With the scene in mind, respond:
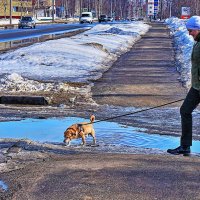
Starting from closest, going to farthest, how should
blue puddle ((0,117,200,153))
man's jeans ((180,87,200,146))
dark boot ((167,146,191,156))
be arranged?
man's jeans ((180,87,200,146)) → dark boot ((167,146,191,156)) → blue puddle ((0,117,200,153))

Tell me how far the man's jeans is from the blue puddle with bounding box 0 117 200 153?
0.95 m

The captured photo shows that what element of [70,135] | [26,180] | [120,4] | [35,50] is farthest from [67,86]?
[120,4]

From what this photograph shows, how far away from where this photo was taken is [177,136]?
9531 millimetres

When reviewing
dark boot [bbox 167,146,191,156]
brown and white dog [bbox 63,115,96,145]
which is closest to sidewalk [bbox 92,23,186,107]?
brown and white dog [bbox 63,115,96,145]

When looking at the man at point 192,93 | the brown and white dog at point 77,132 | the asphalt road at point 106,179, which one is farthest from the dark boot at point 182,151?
the brown and white dog at point 77,132

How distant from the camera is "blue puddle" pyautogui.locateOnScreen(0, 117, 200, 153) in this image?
905 cm

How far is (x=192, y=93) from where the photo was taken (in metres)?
7.43

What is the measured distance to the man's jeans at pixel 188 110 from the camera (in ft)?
24.4

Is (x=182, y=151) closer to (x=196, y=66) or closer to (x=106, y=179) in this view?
(x=196, y=66)

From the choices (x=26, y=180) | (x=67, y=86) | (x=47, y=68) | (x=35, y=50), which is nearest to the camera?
(x=26, y=180)

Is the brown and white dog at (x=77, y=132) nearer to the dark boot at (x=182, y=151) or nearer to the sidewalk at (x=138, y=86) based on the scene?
the dark boot at (x=182, y=151)

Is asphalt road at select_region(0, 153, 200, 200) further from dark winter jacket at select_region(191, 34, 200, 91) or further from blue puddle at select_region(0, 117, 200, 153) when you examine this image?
blue puddle at select_region(0, 117, 200, 153)

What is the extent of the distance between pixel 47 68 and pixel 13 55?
16.0ft

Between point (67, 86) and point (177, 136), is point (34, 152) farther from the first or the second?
point (67, 86)
